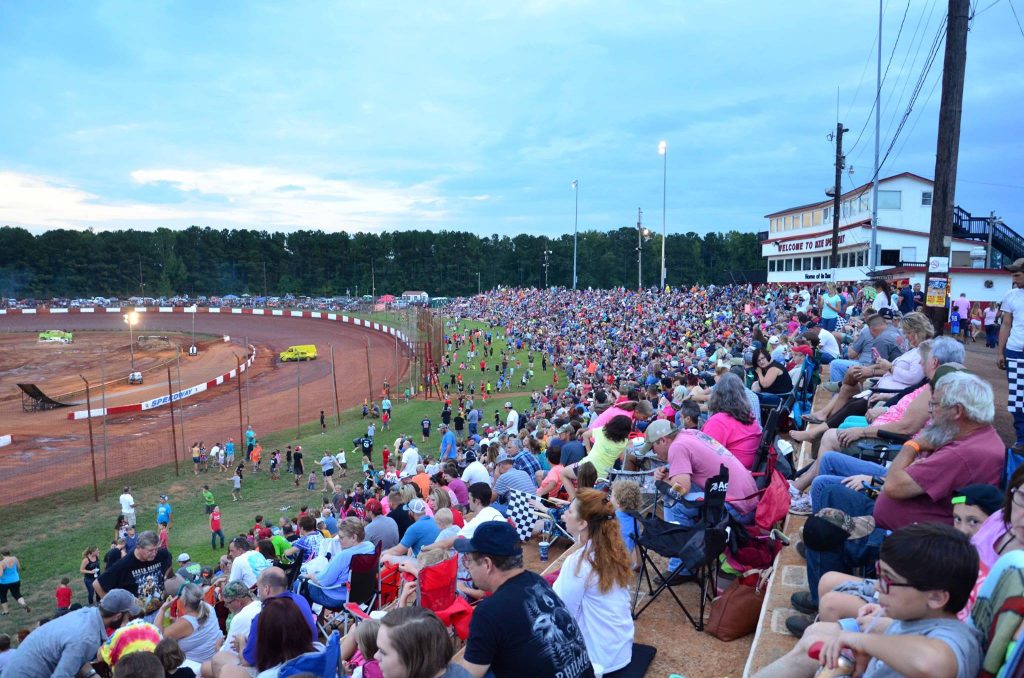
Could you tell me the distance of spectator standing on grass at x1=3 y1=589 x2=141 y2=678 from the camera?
5.71 m

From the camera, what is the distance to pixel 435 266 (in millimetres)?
124875

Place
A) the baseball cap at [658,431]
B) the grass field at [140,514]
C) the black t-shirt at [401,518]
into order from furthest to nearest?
the grass field at [140,514]
the black t-shirt at [401,518]
the baseball cap at [658,431]

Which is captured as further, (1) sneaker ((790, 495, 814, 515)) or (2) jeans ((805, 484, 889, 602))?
(1) sneaker ((790, 495, 814, 515))

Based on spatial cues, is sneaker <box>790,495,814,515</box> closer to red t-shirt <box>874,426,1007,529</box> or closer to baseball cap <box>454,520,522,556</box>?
red t-shirt <box>874,426,1007,529</box>

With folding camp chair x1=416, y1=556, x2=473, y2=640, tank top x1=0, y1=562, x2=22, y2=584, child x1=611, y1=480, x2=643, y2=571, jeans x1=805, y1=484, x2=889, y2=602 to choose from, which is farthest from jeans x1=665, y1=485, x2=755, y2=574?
tank top x1=0, y1=562, x2=22, y2=584

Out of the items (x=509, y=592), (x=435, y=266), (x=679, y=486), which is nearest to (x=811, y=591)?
(x=679, y=486)

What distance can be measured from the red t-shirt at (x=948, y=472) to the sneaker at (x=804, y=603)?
2.60 feet

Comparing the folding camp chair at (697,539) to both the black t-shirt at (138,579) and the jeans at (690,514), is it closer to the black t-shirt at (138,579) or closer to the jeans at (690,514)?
the jeans at (690,514)

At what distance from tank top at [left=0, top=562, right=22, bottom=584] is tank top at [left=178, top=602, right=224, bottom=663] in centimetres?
1111

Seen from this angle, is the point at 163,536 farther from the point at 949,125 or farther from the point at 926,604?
the point at 949,125

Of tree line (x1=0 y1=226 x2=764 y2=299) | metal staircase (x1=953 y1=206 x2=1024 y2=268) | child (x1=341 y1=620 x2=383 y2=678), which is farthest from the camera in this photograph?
tree line (x1=0 y1=226 x2=764 y2=299)

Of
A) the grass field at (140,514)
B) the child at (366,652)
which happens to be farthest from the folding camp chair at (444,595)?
the grass field at (140,514)

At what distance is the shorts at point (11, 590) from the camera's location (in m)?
14.1

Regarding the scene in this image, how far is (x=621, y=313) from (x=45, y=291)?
100190mm
